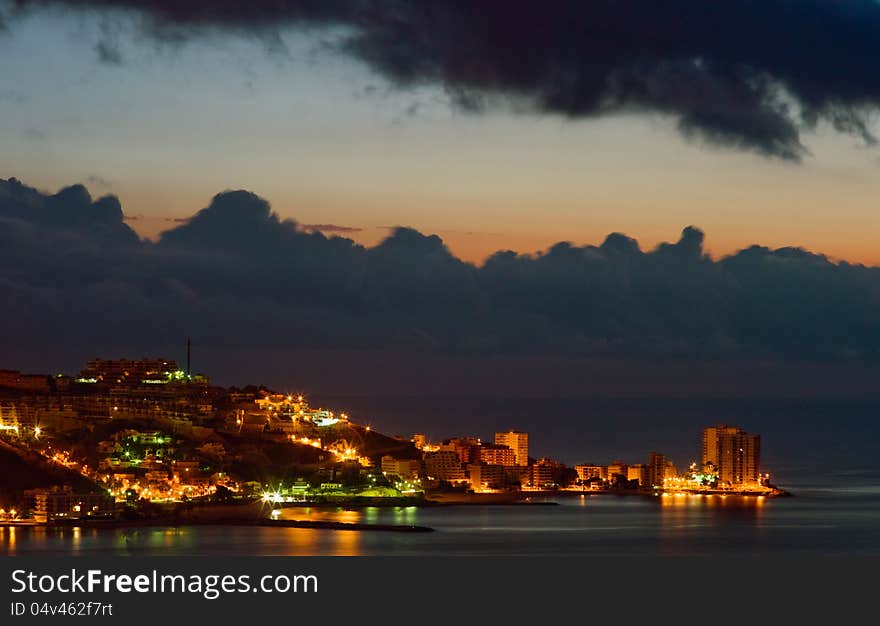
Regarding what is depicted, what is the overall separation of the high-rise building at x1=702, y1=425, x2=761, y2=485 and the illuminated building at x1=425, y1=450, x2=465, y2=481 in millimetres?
19767

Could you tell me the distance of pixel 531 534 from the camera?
54719 millimetres

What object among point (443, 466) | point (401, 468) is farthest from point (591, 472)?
point (401, 468)

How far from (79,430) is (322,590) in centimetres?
5182

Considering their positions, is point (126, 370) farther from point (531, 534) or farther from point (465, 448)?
point (531, 534)

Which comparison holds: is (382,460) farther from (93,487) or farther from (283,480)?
(93,487)

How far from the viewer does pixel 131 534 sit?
48781mm

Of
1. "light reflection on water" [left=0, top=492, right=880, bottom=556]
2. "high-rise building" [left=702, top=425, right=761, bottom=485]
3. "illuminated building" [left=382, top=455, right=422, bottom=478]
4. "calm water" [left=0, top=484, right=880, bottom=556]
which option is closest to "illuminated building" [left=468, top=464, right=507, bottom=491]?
"illuminated building" [left=382, top=455, right=422, bottom=478]

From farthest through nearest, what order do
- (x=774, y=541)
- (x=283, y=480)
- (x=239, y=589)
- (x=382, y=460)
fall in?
(x=382, y=460)
(x=283, y=480)
(x=774, y=541)
(x=239, y=589)

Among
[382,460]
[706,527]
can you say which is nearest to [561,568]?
[706,527]

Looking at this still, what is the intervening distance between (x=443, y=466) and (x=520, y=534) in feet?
110

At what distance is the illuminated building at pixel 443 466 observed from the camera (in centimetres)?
8681

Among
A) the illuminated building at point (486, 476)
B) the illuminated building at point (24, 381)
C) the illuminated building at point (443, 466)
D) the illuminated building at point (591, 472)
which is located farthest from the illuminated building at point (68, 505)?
the illuminated building at point (591, 472)

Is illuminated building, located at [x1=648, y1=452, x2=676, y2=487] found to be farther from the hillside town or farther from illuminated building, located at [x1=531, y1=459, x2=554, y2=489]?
illuminated building, located at [x1=531, y1=459, x2=554, y2=489]

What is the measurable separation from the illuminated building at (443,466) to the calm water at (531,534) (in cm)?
1053
